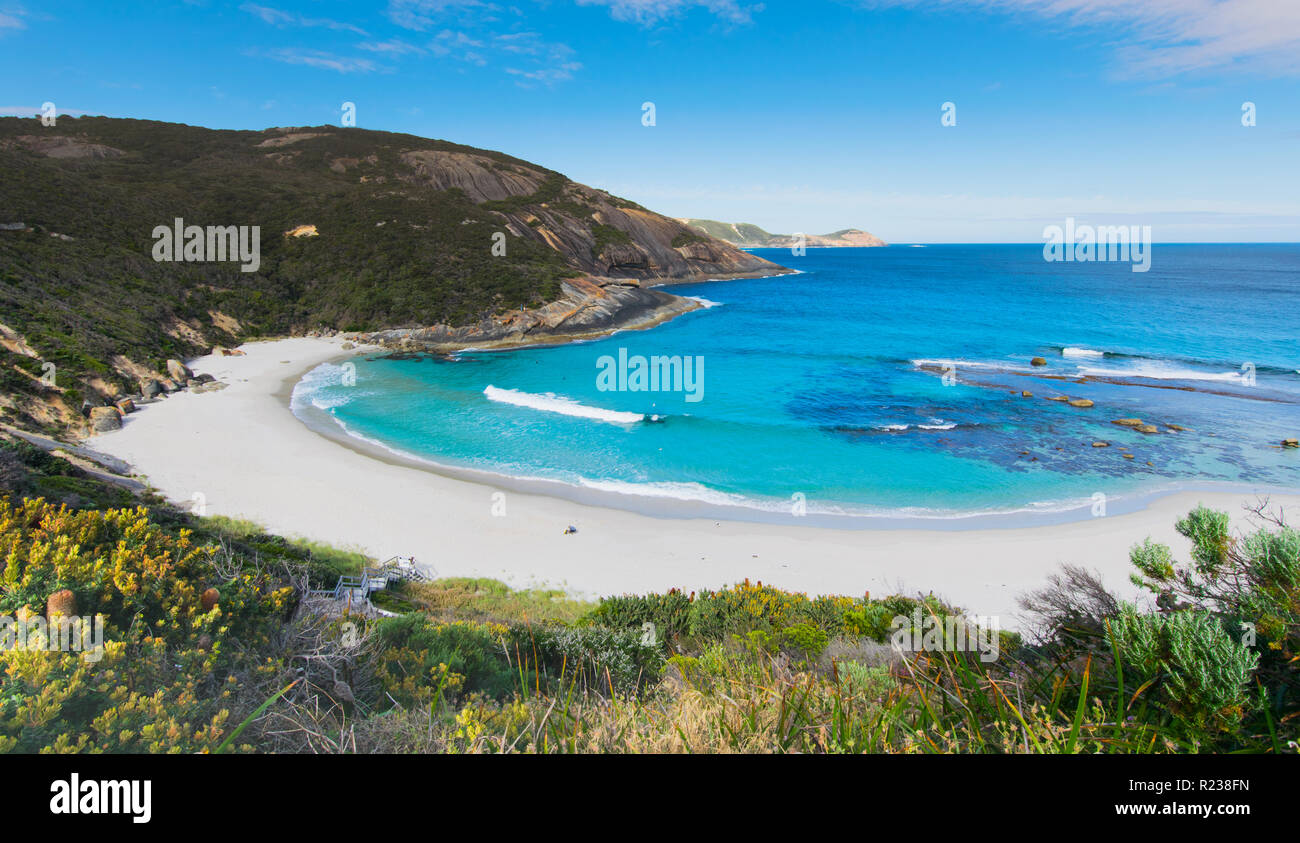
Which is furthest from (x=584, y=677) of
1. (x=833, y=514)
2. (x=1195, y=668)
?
(x=833, y=514)

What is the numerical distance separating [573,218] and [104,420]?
209 feet

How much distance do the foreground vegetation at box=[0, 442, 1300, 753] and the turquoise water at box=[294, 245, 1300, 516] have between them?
13378 millimetres

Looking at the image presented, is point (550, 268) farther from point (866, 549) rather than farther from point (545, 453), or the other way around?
point (866, 549)

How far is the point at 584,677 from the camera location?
4.09m

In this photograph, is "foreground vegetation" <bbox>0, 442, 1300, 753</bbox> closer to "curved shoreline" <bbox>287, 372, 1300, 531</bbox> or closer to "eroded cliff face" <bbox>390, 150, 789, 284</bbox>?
"curved shoreline" <bbox>287, 372, 1300, 531</bbox>

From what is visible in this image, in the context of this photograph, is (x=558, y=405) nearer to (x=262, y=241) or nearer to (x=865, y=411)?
(x=865, y=411)

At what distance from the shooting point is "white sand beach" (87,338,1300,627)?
13797 millimetres

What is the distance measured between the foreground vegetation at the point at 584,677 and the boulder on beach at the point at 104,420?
2108 centimetres

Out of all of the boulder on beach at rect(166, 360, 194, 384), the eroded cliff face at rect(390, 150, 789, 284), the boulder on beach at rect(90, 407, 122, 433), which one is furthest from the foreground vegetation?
the eroded cliff face at rect(390, 150, 789, 284)

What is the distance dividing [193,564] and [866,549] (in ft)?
47.4

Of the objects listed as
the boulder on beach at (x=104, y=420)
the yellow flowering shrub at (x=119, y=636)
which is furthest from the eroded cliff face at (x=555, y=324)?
the yellow flowering shrub at (x=119, y=636)
